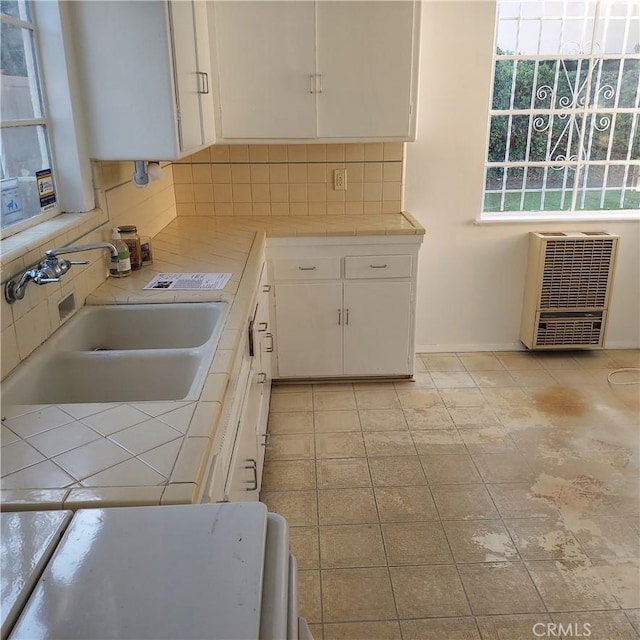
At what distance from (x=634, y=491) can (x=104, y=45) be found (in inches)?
106

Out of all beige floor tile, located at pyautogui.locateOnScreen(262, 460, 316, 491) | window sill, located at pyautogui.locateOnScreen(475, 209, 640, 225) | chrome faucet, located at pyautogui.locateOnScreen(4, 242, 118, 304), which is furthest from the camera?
window sill, located at pyautogui.locateOnScreen(475, 209, 640, 225)

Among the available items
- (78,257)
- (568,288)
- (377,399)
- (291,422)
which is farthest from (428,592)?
(568,288)

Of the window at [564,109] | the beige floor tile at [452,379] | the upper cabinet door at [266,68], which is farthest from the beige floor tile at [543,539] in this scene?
the upper cabinet door at [266,68]

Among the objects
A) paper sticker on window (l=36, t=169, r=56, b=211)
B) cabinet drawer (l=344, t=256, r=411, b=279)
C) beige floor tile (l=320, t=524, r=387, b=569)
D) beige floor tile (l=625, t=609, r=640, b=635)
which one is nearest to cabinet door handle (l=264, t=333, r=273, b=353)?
cabinet drawer (l=344, t=256, r=411, b=279)

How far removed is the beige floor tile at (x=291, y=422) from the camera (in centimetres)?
292

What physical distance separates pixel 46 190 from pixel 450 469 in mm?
1987

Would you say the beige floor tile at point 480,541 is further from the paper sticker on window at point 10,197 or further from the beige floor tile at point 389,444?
the paper sticker on window at point 10,197

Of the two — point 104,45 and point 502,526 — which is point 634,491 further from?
point 104,45

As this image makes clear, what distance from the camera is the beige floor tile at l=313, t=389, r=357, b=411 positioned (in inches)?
123

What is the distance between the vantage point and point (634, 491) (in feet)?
7.88

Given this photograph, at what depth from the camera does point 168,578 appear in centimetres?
77

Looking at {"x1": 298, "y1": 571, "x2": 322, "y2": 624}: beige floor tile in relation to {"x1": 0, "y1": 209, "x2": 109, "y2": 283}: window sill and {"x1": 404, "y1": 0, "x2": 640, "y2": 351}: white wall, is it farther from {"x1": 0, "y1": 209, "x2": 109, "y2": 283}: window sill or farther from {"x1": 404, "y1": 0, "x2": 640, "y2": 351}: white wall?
{"x1": 404, "y1": 0, "x2": 640, "y2": 351}: white wall

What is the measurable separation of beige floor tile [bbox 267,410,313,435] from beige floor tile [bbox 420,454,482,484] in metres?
0.63

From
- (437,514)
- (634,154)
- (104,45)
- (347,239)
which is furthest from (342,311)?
(634,154)
